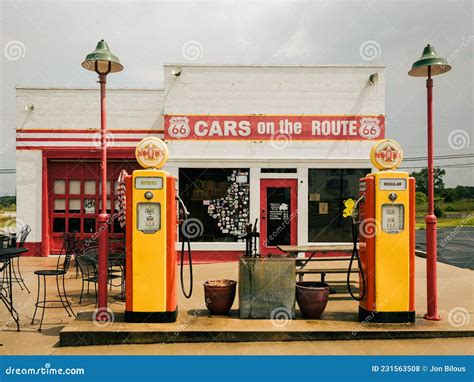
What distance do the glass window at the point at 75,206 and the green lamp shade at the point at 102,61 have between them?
7760 mm

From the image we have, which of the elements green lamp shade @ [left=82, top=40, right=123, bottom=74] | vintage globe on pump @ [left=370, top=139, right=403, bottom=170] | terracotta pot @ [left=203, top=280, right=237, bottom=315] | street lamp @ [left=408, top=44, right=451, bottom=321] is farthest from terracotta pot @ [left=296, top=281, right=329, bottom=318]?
green lamp shade @ [left=82, top=40, right=123, bottom=74]

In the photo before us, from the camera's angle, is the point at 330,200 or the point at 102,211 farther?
the point at 330,200

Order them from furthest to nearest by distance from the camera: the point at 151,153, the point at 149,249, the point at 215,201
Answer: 1. the point at 215,201
2. the point at 151,153
3. the point at 149,249

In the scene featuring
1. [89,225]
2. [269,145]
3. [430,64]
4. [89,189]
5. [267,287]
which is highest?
[430,64]

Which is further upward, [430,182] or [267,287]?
[430,182]

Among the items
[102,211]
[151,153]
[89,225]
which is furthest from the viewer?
[89,225]

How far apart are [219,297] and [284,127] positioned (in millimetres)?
7142

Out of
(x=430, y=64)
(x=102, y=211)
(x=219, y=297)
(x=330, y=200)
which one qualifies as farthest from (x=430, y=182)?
(x=330, y=200)

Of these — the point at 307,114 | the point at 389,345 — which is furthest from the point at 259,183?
the point at 389,345

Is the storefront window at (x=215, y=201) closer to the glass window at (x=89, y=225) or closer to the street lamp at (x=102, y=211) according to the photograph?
Result: the glass window at (x=89, y=225)

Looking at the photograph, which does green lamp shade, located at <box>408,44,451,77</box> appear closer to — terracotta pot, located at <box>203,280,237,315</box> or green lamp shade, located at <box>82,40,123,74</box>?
terracotta pot, located at <box>203,280,237,315</box>

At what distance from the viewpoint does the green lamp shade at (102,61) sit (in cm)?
647

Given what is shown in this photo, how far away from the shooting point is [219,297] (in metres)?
6.54

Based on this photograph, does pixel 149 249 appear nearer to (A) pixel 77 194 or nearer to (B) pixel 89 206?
(B) pixel 89 206
